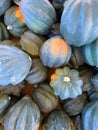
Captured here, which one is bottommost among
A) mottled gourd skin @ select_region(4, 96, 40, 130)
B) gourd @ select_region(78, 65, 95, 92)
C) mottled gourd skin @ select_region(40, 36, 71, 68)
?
gourd @ select_region(78, 65, 95, 92)

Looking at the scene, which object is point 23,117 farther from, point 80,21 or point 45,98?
point 80,21

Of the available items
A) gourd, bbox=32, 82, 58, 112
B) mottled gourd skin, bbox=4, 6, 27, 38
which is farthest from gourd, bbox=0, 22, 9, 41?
gourd, bbox=32, 82, 58, 112

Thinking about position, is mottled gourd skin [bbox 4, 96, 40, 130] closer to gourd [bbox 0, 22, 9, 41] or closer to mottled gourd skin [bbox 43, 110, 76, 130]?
mottled gourd skin [bbox 43, 110, 76, 130]

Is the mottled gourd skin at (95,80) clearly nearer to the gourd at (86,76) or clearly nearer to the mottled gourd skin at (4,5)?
the gourd at (86,76)

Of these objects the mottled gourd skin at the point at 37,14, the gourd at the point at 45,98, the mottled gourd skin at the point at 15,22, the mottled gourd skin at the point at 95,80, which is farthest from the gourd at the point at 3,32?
the mottled gourd skin at the point at 95,80

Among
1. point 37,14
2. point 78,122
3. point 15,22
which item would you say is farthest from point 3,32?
point 78,122

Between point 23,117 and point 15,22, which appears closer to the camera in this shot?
point 23,117
